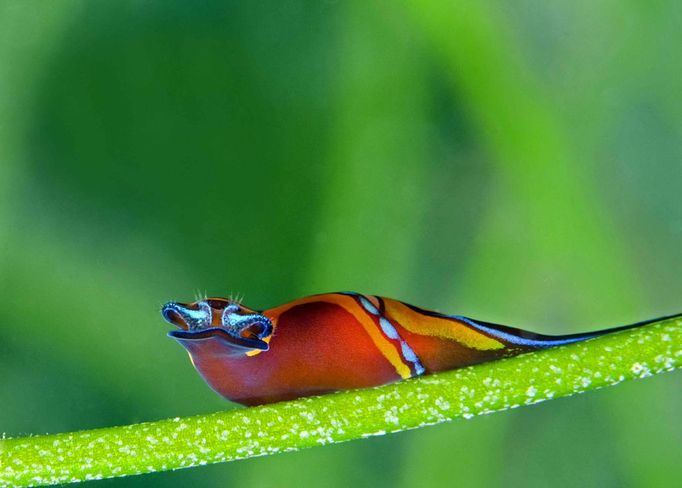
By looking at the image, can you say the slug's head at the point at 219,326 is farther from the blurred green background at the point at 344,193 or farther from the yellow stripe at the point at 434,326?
the blurred green background at the point at 344,193

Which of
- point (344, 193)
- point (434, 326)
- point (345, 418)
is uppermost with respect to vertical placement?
point (344, 193)

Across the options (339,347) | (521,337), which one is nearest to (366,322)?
(339,347)

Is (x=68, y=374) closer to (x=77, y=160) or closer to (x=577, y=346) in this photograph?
(x=77, y=160)

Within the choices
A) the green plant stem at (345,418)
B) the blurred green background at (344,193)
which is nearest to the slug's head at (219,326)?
the green plant stem at (345,418)

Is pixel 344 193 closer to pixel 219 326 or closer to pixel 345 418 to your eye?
pixel 219 326

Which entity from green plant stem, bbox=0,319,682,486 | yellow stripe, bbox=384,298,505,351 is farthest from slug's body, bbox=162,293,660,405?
green plant stem, bbox=0,319,682,486

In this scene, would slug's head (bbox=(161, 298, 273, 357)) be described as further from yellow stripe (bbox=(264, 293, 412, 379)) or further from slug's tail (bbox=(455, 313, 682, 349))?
slug's tail (bbox=(455, 313, 682, 349))

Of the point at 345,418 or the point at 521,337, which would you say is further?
the point at 521,337
